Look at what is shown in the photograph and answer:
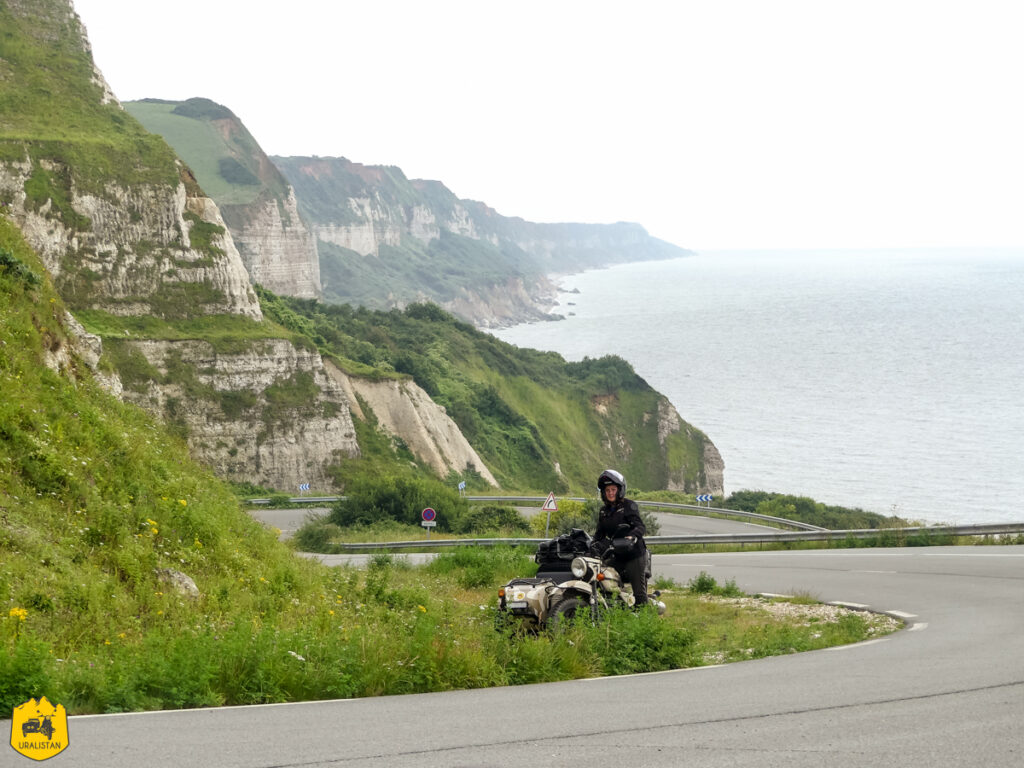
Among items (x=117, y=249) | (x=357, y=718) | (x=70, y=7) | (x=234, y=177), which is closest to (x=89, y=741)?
(x=357, y=718)

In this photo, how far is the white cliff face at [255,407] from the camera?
50.4 metres

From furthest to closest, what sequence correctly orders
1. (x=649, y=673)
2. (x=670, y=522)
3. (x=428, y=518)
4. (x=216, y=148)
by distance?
(x=216, y=148) → (x=670, y=522) → (x=428, y=518) → (x=649, y=673)

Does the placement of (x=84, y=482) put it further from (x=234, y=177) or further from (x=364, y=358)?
(x=234, y=177)

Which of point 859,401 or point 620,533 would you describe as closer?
point 620,533

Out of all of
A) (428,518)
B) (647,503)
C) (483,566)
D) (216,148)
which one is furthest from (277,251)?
(483,566)

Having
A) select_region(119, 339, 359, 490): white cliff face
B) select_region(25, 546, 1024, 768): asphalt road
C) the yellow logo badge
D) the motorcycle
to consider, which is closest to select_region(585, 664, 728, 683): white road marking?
select_region(25, 546, 1024, 768): asphalt road

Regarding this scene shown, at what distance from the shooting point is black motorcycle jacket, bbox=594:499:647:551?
36.4ft

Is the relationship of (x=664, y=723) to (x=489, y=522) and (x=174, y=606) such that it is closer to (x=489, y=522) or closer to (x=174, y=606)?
Answer: (x=174, y=606)

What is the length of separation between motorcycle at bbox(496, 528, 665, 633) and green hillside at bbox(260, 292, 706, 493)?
55.8 metres

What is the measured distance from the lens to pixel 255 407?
5331 centimetres

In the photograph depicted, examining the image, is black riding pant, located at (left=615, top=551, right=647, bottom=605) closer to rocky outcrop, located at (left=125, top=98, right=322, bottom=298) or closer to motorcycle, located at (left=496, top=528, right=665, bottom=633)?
motorcycle, located at (left=496, top=528, right=665, bottom=633)

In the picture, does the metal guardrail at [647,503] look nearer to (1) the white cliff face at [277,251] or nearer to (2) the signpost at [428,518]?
(2) the signpost at [428,518]

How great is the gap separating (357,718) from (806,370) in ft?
455

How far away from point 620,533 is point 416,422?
53260mm
